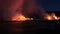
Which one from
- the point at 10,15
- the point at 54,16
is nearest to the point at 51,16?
the point at 54,16

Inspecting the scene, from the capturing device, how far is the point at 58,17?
5553 cm

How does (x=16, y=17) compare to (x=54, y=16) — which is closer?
(x=16, y=17)

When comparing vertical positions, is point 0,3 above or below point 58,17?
above

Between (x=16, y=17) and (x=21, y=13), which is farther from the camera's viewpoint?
(x=21, y=13)

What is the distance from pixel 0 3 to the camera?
165 feet

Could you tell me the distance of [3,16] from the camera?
5100cm

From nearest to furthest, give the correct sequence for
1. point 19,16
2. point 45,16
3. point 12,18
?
point 12,18 → point 19,16 → point 45,16

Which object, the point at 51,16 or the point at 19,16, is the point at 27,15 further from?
the point at 51,16

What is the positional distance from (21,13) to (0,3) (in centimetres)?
929

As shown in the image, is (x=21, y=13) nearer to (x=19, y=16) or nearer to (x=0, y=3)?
(x=19, y=16)

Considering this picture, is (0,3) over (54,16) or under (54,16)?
over

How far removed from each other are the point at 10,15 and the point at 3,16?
9.01 ft

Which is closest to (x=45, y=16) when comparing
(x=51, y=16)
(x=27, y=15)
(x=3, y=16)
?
(x=51, y=16)

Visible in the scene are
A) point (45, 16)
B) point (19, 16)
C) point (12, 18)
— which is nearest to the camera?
point (12, 18)
